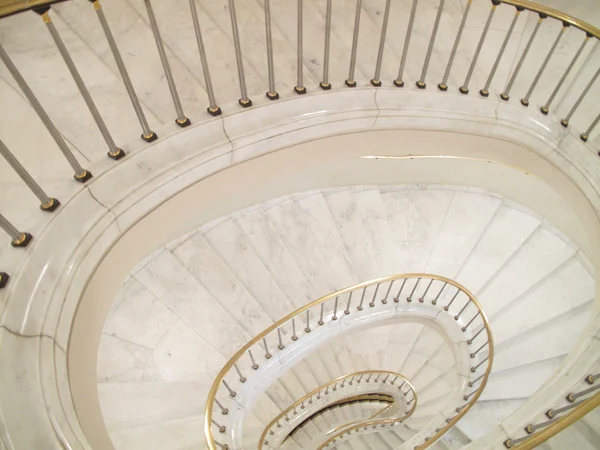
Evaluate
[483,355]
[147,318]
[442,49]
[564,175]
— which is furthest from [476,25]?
[147,318]

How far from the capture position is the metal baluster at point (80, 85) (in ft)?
6.28

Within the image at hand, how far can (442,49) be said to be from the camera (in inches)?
169

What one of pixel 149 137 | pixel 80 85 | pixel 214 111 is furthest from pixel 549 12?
pixel 80 85

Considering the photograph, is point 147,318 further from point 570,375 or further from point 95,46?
point 570,375

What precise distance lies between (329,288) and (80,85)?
4.25 metres

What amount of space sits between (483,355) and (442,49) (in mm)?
4855

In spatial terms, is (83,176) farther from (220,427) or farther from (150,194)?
(220,427)

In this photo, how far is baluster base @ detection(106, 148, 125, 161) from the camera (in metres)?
2.50

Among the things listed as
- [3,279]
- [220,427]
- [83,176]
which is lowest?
[220,427]

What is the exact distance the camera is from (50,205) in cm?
227

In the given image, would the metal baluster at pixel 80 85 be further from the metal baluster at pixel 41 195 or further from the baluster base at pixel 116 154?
the metal baluster at pixel 41 195

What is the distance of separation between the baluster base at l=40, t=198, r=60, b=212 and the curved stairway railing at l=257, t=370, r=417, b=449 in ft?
17.6

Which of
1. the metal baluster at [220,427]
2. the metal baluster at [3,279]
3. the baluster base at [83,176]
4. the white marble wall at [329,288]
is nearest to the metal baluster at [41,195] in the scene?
the baluster base at [83,176]

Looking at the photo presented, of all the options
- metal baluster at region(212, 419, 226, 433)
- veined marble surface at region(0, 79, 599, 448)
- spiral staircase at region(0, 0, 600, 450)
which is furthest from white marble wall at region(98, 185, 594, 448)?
veined marble surface at region(0, 79, 599, 448)
